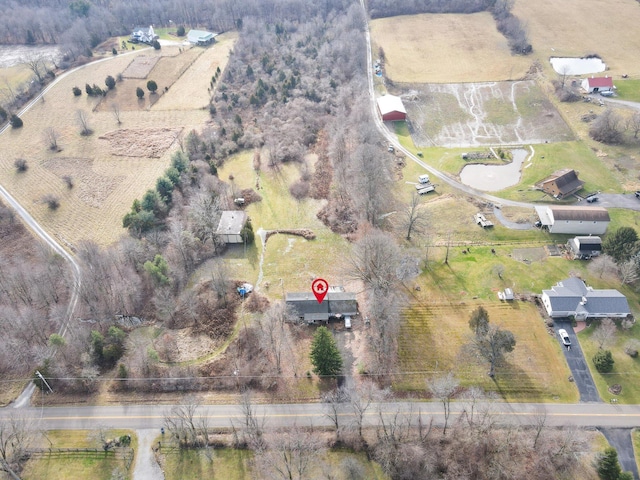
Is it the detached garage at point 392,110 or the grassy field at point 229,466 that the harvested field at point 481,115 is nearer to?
the detached garage at point 392,110

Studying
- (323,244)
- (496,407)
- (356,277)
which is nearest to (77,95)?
(323,244)

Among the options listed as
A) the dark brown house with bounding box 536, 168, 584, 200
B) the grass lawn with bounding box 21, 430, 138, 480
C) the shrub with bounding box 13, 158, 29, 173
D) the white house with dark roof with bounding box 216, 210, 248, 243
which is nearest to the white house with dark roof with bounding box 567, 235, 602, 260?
the dark brown house with bounding box 536, 168, 584, 200

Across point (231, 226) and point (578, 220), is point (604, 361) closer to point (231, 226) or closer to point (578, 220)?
point (578, 220)

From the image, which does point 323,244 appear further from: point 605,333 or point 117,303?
point 605,333

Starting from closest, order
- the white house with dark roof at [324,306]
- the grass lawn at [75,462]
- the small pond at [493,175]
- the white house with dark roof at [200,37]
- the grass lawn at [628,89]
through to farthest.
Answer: the grass lawn at [75,462] → the white house with dark roof at [324,306] → the small pond at [493,175] → the grass lawn at [628,89] → the white house with dark roof at [200,37]

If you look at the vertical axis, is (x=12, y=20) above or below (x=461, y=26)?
above

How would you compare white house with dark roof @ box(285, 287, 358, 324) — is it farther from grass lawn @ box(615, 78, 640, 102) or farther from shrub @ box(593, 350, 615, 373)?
grass lawn @ box(615, 78, 640, 102)

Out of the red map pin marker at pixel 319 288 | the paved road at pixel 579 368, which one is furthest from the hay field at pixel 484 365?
the red map pin marker at pixel 319 288

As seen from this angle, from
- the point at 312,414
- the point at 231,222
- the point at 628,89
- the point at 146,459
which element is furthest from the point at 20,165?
the point at 628,89
